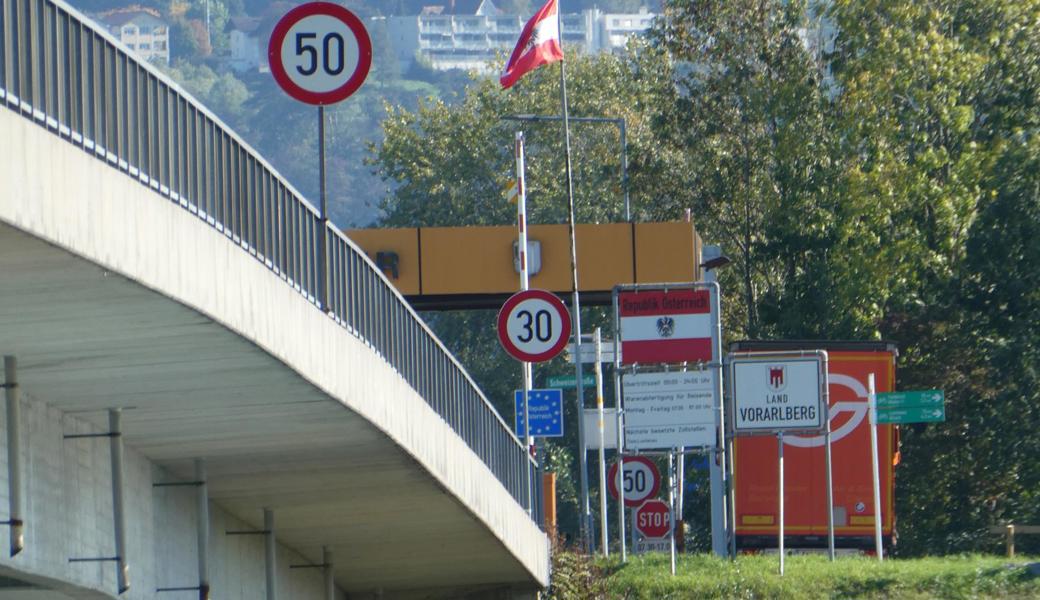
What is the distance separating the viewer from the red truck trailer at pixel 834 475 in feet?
88.3

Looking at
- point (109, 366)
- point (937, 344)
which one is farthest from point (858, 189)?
point (109, 366)

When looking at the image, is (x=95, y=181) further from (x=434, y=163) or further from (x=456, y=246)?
(x=434, y=163)

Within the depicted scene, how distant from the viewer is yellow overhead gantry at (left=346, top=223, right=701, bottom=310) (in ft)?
116

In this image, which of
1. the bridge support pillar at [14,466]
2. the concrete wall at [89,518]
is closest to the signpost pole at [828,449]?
Answer: the concrete wall at [89,518]

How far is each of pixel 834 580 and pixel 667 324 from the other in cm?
346

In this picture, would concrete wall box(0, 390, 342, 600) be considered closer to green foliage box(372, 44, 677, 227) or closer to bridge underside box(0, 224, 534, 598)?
bridge underside box(0, 224, 534, 598)

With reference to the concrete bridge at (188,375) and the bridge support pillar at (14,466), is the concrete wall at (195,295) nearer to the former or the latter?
the concrete bridge at (188,375)

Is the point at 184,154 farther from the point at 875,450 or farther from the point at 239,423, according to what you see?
the point at 875,450

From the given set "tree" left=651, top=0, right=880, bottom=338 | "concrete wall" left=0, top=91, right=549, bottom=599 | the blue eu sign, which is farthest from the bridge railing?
→ "tree" left=651, top=0, right=880, bottom=338

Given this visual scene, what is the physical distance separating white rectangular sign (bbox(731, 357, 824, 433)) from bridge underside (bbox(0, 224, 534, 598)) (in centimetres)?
302

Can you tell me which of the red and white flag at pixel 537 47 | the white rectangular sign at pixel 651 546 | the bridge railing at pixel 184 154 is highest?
the red and white flag at pixel 537 47

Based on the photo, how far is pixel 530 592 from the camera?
23375 mm

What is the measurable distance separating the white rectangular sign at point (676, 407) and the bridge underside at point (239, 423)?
2119 millimetres

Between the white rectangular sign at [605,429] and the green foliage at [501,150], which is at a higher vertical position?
the green foliage at [501,150]
